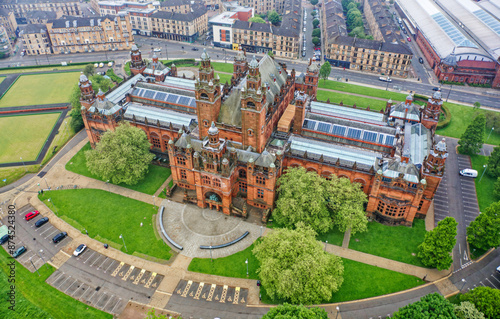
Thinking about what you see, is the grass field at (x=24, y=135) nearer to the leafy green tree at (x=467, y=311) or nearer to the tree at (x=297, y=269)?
the tree at (x=297, y=269)

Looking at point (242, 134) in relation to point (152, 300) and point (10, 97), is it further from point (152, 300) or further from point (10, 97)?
point (10, 97)

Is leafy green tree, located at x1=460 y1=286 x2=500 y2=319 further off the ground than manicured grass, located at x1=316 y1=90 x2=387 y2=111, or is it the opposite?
leafy green tree, located at x1=460 y1=286 x2=500 y2=319

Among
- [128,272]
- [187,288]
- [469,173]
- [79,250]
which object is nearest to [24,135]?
[79,250]

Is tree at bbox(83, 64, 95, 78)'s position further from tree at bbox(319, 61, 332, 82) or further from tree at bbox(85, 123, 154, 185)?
tree at bbox(319, 61, 332, 82)

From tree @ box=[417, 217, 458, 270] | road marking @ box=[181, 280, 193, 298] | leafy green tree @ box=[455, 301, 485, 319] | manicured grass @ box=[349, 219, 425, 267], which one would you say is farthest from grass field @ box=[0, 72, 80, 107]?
leafy green tree @ box=[455, 301, 485, 319]

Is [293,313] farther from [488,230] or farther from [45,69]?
[45,69]

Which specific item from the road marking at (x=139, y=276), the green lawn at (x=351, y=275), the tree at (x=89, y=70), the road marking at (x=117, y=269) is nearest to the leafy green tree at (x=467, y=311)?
the green lawn at (x=351, y=275)
